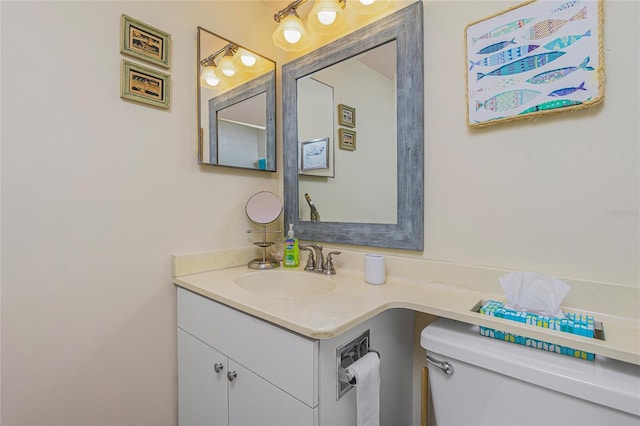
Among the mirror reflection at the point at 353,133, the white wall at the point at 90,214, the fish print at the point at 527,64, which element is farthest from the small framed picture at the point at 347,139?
the white wall at the point at 90,214

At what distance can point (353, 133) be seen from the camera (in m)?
1.26

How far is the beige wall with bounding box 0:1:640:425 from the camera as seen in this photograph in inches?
30.4

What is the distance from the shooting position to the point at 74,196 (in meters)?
0.94

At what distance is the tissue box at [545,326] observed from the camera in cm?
66

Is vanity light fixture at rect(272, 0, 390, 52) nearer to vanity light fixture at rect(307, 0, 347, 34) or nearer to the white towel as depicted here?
vanity light fixture at rect(307, 0, 347, 34)

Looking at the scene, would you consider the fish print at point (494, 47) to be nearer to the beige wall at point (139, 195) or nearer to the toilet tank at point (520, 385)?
the beige wall at point (139, 195)

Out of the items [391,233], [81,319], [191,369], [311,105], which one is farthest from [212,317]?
[311,105]

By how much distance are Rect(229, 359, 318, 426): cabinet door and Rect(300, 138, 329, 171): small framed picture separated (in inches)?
35.7

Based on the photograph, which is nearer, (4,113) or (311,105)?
(4,113)

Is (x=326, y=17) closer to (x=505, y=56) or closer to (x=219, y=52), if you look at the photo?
(x=219, y=52)

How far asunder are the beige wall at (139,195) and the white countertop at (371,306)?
0.40 ft

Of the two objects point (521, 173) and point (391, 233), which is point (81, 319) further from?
point (521, 173)

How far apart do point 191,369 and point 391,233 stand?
3.13 ft

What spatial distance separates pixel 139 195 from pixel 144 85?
42cm
